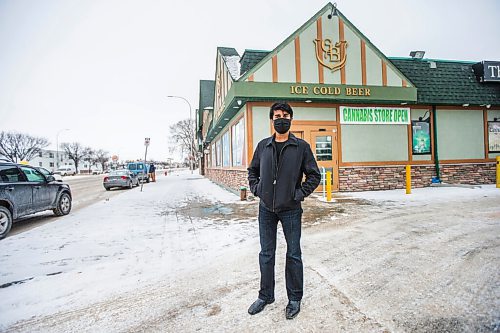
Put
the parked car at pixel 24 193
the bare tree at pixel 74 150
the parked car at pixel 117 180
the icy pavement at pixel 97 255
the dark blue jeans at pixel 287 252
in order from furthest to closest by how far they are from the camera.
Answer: the bare tree at pixel 74 150, the parked car at pixel 117 180, the parked car at pixel 24 193, the icy pavement at pixel 97 255, the dark blue jeans at pixel 287 252

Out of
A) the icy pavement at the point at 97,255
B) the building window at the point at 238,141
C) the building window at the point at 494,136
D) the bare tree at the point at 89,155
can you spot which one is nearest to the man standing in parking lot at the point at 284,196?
the icy pavement at the point at 97,255

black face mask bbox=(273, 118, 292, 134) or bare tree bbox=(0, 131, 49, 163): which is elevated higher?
bare tree bbox=(0, 131, 49, 163)

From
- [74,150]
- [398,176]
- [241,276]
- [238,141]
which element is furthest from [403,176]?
[74,150]

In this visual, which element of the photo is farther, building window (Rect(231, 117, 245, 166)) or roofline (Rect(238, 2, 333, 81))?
building window (Rect(231, 117, 245, 166))

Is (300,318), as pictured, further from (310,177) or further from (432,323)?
(310,177)

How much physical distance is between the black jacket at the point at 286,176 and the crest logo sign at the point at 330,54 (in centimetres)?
949

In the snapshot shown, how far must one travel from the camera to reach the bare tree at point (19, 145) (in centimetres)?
6055

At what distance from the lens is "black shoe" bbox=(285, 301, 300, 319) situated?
267cm

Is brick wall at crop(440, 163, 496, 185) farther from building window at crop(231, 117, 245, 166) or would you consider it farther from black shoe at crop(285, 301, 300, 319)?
black shoe at crop(285, 301, 300, 319)

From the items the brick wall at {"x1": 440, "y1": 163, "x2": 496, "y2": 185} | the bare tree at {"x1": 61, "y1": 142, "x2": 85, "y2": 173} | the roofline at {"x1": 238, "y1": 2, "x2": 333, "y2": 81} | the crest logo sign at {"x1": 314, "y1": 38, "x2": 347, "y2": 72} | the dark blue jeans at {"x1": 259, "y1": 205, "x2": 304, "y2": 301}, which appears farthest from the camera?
the bare tree at {"x1": 61, "y1": 142, "x2": 85, "y2": 173}

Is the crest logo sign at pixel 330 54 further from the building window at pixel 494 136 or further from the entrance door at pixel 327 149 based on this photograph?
the building window at pixel 494 136

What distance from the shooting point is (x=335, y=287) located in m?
3.31

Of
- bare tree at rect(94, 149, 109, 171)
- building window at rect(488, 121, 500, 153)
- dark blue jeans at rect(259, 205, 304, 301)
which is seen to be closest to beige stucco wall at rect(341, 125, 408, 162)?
building window at rect(488, 121, 500, 153)

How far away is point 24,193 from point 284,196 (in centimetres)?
743
